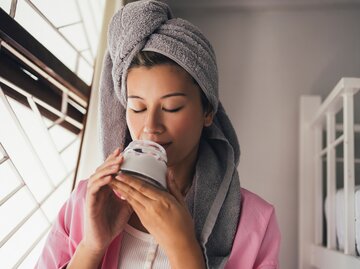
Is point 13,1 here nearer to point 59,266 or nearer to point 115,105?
point 115,105

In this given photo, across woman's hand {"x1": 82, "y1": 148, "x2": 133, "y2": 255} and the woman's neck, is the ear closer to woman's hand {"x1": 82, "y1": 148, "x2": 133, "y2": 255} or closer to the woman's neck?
the woman's neck

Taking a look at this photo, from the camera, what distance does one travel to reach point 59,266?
2.51ft

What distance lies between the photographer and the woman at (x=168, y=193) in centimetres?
70

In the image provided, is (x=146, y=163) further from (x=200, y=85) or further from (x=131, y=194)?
(x=200, y=85)

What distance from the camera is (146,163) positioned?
2.00ft

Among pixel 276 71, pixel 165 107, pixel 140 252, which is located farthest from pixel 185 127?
pixel 276 71

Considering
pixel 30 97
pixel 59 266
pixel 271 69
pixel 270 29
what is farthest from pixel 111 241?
pixel 270 29

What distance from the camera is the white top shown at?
748 mm

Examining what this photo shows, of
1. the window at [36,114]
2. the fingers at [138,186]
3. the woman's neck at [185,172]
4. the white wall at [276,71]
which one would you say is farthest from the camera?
the white wall at [276,71]

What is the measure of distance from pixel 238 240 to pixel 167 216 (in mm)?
208

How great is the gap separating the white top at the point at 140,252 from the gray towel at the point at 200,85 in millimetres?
93

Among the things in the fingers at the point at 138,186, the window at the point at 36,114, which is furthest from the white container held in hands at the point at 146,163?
the window at the point at 36,114

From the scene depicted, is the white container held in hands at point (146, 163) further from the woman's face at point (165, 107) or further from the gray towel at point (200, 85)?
the gray towel at point (200, 85)

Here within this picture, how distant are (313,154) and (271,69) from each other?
1.77ft
